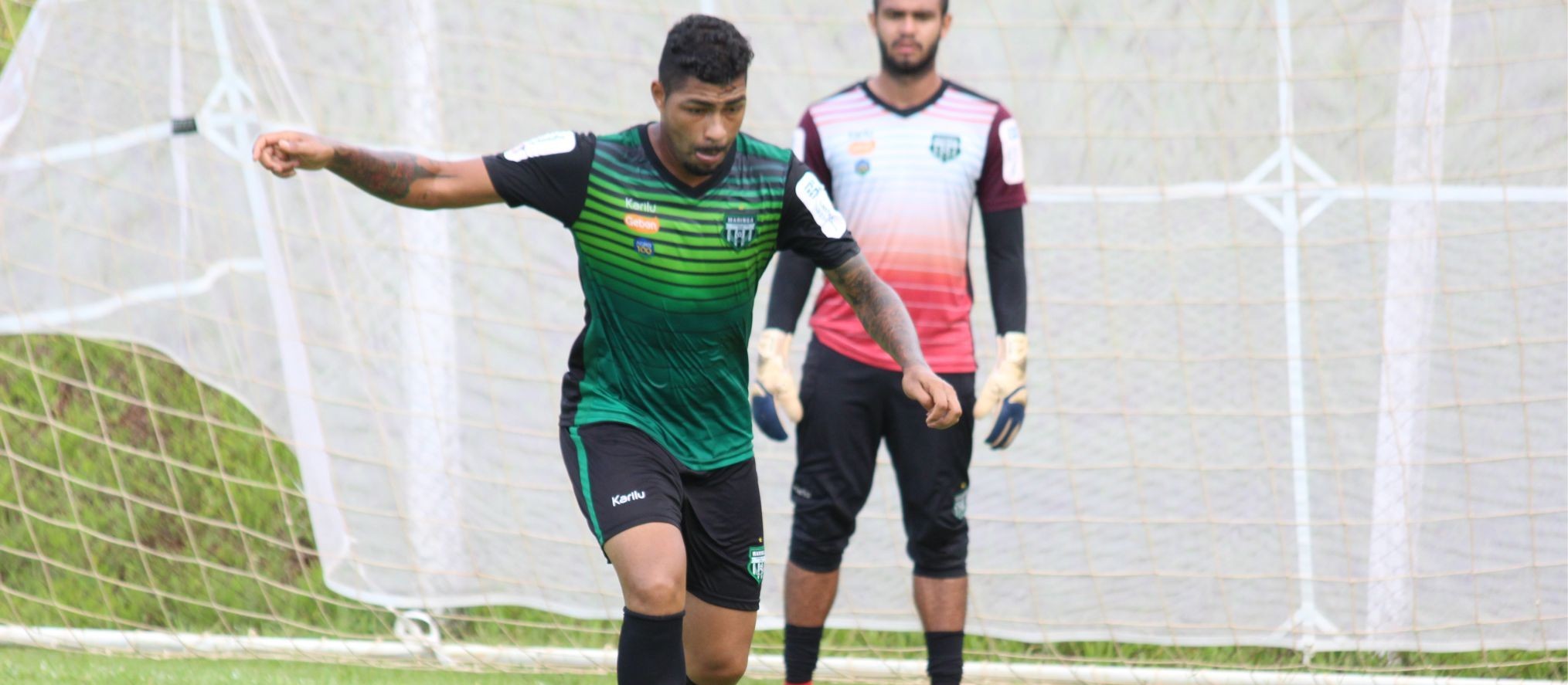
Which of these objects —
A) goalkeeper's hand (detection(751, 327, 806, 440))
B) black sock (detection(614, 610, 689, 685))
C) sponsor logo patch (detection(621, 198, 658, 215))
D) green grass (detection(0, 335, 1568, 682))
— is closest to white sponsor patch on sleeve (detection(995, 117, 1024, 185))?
goalkeeper's hand (detection(751, 327, 806, 440))

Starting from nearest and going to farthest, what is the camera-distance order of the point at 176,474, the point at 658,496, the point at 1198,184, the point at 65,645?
the point at 658,496, the point at 65,645, the point at 1198,184, the point at 176,474

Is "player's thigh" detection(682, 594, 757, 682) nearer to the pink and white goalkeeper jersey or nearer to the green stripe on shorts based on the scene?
the green stripe on shorts

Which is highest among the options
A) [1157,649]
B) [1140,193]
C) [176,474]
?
[1140,193]

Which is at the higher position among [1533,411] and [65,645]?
[1533,411]

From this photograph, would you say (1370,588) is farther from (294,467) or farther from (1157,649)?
(294,467)

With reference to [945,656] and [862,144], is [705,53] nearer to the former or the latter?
[862,144]

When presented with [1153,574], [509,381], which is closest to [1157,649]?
[1153,574]

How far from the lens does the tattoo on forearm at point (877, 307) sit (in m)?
3.53

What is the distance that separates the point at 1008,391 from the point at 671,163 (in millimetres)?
1427

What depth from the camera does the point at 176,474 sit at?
6559 mm

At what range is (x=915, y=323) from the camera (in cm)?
435

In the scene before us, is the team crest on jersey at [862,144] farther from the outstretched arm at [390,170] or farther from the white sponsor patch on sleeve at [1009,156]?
the outstretched arm at [390,170]

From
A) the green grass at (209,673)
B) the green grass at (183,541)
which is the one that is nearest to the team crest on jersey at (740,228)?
the green grass at (209,673)

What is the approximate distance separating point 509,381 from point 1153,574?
2.60m
